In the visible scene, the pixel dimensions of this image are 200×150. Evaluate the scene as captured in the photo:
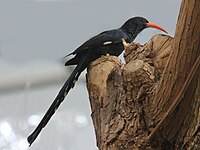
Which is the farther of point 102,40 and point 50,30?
point 50,30

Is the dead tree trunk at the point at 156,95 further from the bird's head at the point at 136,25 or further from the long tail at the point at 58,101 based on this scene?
the bird's head at the point at 136,25

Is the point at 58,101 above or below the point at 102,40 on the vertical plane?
below

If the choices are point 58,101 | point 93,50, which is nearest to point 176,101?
point 58,101

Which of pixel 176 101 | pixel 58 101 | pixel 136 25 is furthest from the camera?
pixel 136 25

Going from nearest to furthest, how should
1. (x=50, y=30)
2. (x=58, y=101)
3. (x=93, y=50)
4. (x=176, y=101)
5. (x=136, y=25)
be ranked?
(x=176, y=101) < (x=58, y=101) < (x=93, y=50) < (x=136, y=25) < (x=50, y=30)

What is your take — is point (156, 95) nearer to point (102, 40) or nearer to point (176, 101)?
point (176, 101)

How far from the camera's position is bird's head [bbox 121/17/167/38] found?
2807 mm

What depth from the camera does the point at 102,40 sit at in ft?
8.19

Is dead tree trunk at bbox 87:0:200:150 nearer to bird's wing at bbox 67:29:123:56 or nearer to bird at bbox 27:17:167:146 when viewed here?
bird at bbox 27:17:167:146

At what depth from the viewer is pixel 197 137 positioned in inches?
65.1

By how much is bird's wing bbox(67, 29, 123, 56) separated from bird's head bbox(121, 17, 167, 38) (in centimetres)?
22

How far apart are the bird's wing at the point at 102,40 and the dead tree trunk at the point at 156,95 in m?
0.49

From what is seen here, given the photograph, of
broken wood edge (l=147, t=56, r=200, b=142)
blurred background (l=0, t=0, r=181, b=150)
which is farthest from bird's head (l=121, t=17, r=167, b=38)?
broken wood edge (l=147, t=56, r=200, b=142)

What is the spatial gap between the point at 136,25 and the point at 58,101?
2.47 ft
